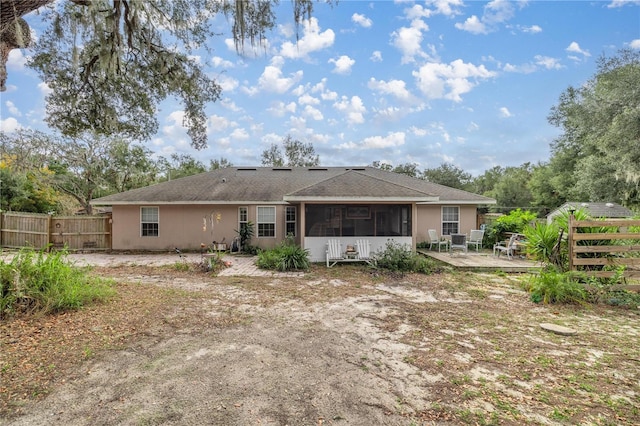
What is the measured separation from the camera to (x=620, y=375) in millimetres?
3295

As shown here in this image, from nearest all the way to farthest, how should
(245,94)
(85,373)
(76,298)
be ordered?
(85,373) < (76,298) < (245,94)

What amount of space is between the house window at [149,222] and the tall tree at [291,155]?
71.7 feet

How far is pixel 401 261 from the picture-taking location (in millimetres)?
9555

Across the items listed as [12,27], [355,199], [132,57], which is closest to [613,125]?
[355,199]

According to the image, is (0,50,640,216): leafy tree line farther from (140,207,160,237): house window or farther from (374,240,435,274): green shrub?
(374,240,435,274): green shrub

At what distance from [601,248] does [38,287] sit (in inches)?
401

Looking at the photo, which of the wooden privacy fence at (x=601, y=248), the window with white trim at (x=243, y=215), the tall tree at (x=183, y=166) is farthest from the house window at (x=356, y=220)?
the tall tree at (x=183, y=166)

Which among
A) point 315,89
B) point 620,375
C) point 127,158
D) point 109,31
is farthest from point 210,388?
point 127,158

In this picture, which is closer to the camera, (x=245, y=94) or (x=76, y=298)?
(x=76, y=298)

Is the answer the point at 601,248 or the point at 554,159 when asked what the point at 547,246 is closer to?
the point at 601,248

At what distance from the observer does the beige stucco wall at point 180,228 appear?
13.4 meters

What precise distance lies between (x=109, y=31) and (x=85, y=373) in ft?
19.9

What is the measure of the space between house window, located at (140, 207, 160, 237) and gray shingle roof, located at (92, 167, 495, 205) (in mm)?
652

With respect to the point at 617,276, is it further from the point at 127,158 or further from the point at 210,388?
the point at 127,158
